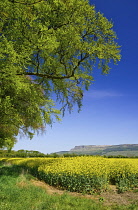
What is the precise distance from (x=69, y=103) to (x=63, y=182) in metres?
6.38

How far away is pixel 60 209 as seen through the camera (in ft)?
22.2

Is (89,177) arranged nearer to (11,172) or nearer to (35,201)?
(35,201)

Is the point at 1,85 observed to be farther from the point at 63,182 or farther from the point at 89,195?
the point at 89,195

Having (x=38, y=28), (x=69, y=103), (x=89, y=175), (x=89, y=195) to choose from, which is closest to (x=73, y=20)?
(x=38, y=28)

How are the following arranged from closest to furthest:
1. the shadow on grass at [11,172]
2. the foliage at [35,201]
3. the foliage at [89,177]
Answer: the foliage at [35,201] < the foliage at [89,177] < the shadow on grass at [11,172]

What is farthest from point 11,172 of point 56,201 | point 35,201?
point 56,201

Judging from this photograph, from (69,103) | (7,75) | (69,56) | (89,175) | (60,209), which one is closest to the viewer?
(60,209)

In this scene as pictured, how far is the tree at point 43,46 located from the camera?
948cm

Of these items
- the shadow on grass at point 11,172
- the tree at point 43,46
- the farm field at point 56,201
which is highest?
the tree at point 43,46

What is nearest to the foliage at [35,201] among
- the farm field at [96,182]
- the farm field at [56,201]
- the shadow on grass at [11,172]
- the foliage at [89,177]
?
the farm field at [56,201]

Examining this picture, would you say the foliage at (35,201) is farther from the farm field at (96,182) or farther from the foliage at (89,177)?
the foliage at (89,177)

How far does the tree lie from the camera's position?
9.48 metres

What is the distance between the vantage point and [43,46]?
374 inches

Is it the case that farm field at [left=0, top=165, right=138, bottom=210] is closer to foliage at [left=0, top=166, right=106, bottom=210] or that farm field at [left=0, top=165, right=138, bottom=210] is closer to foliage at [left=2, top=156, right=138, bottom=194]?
foliage at [left=0, top=166, right=106, bottom=210]
